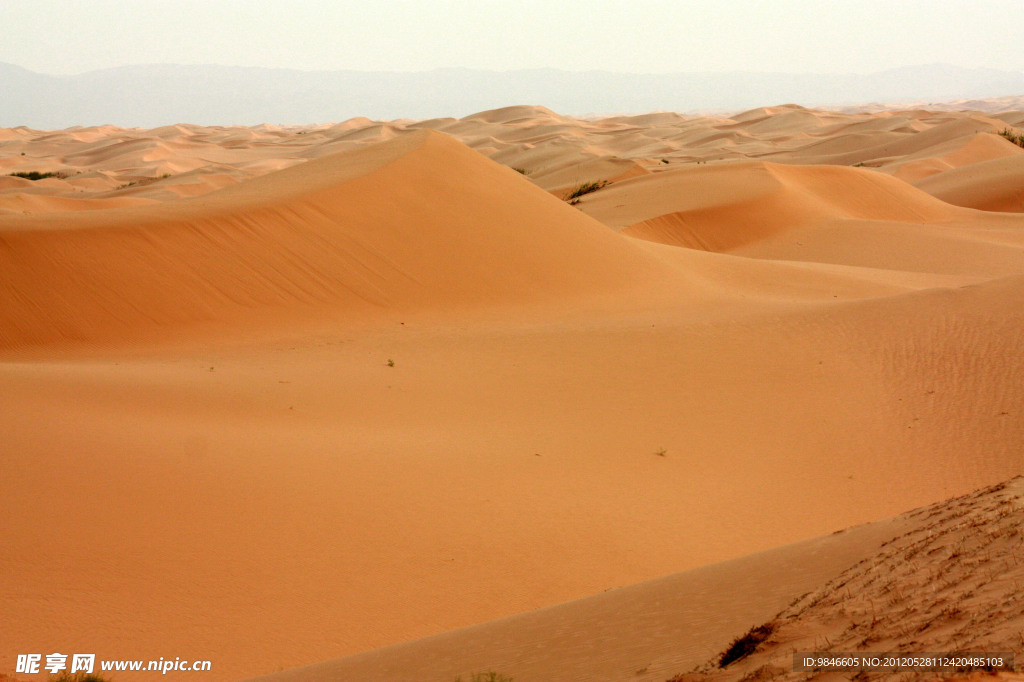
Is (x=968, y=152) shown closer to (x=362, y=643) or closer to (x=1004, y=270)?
(x=1004, y=270)

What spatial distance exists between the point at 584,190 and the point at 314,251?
64.3ft

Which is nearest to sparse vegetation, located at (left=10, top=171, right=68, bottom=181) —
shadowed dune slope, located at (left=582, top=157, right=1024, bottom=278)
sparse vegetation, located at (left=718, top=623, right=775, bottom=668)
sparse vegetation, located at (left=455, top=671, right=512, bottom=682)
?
shadowed dune slope, located at (left=582, top=157, right=1024, bottom=278)

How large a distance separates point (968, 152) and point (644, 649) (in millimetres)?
48541

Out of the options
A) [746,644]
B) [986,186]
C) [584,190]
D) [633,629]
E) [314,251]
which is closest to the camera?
[746,644]

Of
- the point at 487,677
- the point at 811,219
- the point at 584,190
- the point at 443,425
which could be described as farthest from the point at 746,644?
the point at 584,190

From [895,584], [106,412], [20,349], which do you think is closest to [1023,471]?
[895,584]

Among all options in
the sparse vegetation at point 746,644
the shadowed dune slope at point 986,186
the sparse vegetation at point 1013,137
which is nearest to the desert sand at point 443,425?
the sparse vegetation at point 746,644

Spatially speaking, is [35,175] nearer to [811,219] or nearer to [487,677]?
[811,219]

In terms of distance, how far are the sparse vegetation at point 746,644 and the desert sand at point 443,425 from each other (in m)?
0.22

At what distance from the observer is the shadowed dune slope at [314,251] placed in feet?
42.3

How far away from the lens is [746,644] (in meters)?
3.73

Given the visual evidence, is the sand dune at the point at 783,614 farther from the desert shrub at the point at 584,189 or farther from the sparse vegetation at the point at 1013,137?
the sparse vegetation at the point at 1013,137

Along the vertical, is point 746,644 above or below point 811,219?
below

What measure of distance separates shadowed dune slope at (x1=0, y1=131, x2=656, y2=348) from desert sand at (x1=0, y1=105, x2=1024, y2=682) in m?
0.06
